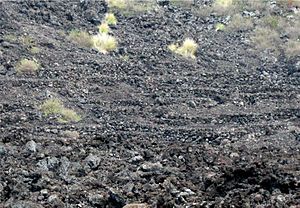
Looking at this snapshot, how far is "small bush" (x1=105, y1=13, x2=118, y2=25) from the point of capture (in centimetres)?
1815

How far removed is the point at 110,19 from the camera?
59.9ft

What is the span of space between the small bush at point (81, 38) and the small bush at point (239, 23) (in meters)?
3.75

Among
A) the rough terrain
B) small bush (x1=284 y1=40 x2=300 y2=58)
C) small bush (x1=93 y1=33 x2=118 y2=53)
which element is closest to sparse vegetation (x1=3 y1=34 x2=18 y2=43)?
the rough terrain

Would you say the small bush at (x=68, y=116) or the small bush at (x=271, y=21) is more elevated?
the small bush at (x=271, y=21)

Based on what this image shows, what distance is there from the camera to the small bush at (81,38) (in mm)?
16781

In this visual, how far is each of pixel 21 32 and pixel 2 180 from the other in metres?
8.42

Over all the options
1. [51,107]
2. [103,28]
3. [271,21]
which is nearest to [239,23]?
[271,21]

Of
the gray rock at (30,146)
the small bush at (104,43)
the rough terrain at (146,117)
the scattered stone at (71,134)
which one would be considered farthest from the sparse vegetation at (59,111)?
the small bush at (104,43)

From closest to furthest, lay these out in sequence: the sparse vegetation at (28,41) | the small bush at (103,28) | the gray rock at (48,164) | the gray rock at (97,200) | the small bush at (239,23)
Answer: the gray rock at (97,200), the gray rock at (48,164), the sparse vegetation at (28,41), the small bush at (103,28), the small bush at (239,23)

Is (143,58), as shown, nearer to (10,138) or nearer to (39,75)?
(39,75)

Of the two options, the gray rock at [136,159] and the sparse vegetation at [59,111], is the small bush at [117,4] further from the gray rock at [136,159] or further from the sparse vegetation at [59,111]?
the gray rock at [136,159]

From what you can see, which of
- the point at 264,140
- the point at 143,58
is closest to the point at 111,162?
the point at 264,140

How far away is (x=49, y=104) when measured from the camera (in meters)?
13.3

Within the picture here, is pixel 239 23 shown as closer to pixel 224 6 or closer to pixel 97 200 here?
pixel 224 6
